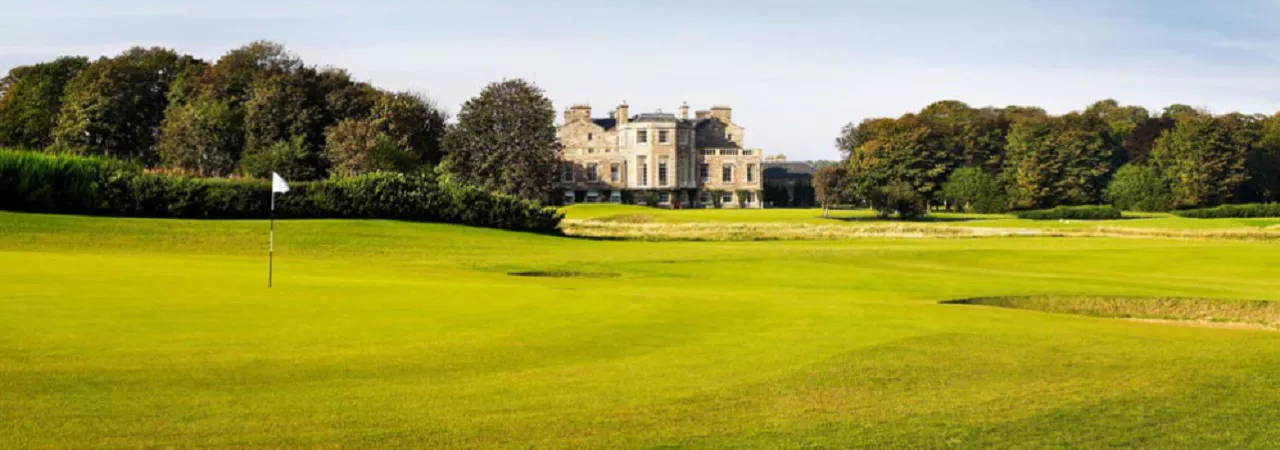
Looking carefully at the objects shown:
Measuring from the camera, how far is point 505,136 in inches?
3236

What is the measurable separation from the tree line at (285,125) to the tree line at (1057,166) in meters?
32.9

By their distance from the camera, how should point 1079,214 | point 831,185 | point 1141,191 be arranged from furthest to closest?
point 1141,191 < point 831,185 < point 1079,214

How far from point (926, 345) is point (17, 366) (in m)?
10.3

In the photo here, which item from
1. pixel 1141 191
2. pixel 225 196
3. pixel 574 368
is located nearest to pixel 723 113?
pixel 1141 191

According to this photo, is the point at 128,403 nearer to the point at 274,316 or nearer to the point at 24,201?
the point at 274,316

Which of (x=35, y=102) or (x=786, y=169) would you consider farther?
(x=786, y=169)

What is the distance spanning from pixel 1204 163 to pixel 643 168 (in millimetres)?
52022

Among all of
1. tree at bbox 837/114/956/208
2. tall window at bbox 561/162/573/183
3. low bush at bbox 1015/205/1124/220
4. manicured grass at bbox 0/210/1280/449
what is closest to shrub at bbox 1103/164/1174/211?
low bush at bbox 1015/205/1124/220

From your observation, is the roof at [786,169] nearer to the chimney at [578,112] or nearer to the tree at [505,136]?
the chimney at [578,112]

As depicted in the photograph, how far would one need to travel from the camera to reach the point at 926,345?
15086 millimetres

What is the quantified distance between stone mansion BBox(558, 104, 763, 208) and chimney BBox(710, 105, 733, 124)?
5.03 metres

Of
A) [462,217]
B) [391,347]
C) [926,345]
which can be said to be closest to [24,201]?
[462,217]

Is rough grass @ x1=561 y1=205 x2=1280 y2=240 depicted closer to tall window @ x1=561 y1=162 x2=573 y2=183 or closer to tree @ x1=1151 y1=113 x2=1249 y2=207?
tree @ x1=1151 y1=113 x2=1249 y2=207

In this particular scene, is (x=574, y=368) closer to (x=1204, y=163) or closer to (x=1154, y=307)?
(x=1154, y=307)
